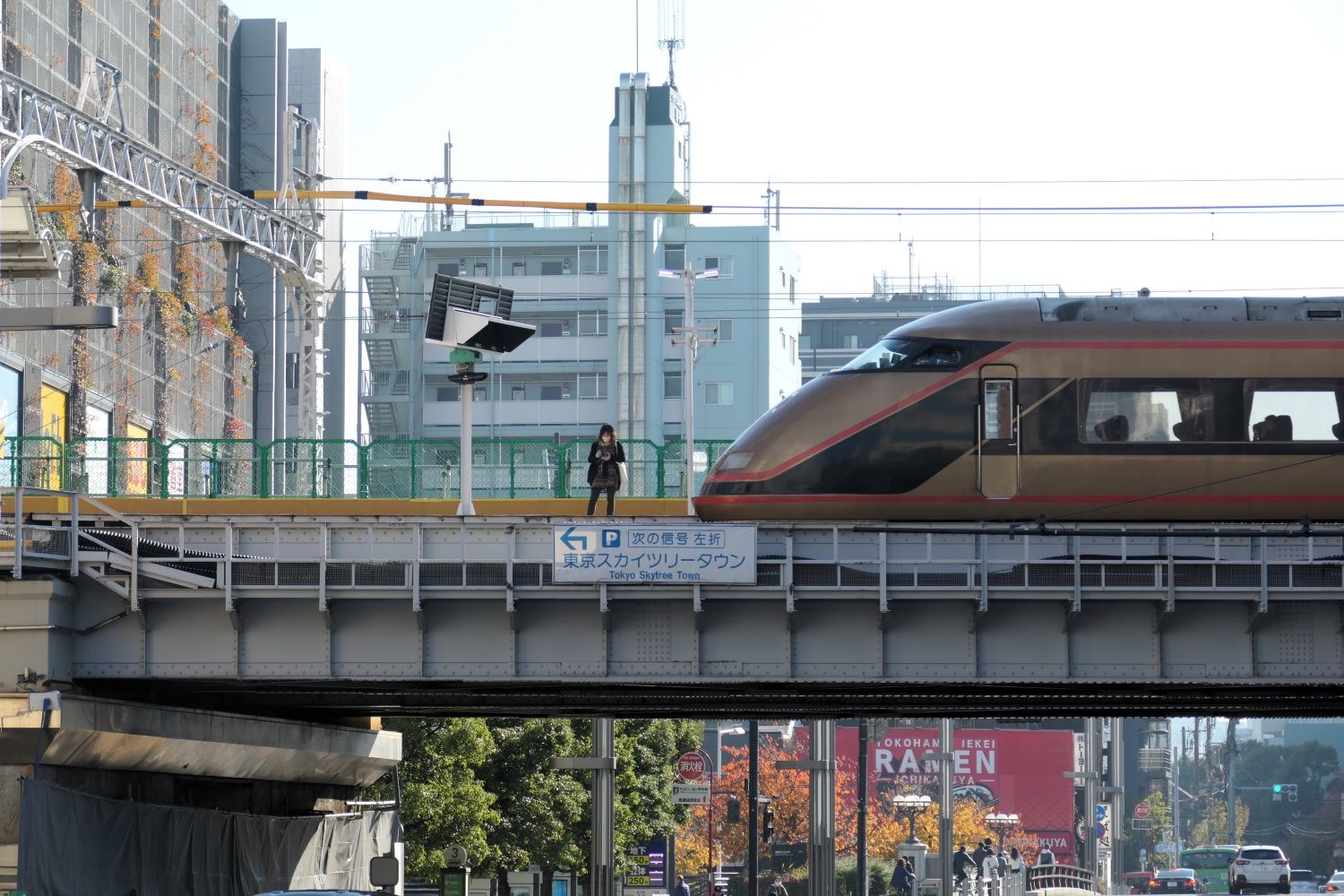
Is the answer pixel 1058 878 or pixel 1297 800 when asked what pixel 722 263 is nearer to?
pixel 1058 878

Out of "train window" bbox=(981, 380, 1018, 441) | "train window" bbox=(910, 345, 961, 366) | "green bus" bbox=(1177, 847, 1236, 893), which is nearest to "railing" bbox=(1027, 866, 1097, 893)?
"green bus" bbox=(1177, 847, 1236, 893)

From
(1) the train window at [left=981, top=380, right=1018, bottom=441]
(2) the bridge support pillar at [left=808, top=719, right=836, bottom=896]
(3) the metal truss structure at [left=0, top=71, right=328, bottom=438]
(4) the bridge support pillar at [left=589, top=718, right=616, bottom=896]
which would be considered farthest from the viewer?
(2) the bridge support pillar at [left=808, top=719, right=836, bottom=896]

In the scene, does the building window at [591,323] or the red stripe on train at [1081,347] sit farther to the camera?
the building window at [591,323]

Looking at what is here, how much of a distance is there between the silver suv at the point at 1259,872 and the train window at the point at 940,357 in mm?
45209

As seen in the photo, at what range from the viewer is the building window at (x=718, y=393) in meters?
110

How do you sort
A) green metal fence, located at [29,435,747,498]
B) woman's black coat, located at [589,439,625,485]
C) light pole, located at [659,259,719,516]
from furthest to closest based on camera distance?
green metal fence, located at [29,435,747,498] < light pole, located at [659,259,719,516] < woman's black coat, located at [589,439,625,485]

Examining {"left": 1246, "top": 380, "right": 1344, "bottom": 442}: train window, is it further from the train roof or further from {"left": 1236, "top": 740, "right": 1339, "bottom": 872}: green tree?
{"left": 1236, "top": 740, "right": 1339, "bottom": 872}: green tree

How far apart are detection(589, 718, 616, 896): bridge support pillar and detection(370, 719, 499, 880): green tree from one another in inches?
120

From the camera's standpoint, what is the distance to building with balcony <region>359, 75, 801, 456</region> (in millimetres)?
107812

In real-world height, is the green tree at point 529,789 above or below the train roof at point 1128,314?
below

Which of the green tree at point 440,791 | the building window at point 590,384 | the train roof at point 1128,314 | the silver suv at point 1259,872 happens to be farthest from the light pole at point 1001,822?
the train roof at point 1128,314

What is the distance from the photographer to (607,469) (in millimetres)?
32281

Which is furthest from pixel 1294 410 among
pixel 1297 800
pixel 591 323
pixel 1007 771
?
pixel 1297 800

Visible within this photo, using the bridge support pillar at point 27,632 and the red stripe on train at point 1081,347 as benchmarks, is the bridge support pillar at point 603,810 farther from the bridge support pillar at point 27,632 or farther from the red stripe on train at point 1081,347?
the bridge support pillar at point 27,632
